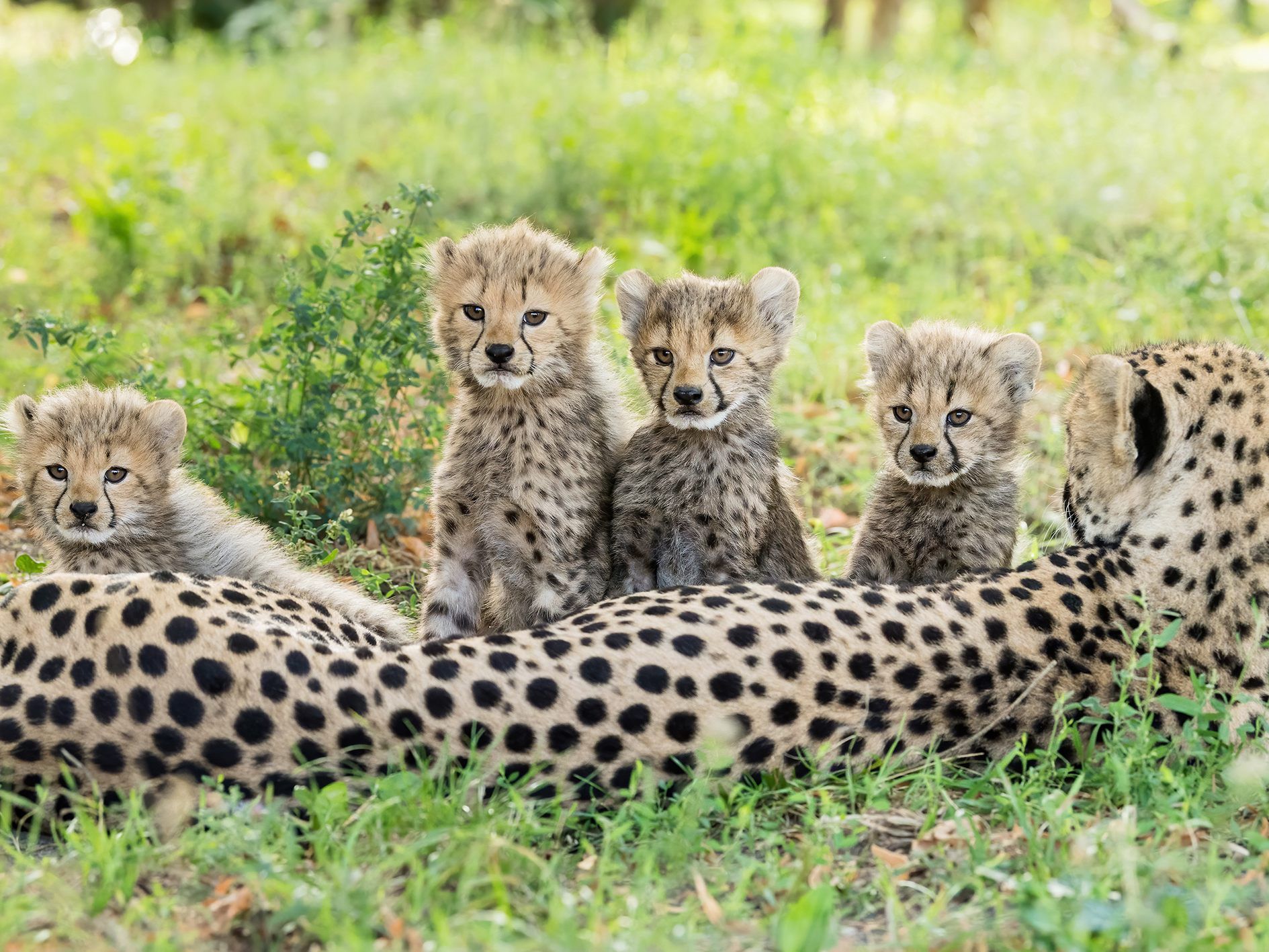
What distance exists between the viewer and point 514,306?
4.18m

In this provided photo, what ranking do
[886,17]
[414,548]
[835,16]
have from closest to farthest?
1. [414,548]
2. [886,17]
3. [835,16]

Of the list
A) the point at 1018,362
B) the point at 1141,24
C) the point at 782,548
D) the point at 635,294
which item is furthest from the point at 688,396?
the point at 1141,24

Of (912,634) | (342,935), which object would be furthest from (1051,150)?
A: (342,935)

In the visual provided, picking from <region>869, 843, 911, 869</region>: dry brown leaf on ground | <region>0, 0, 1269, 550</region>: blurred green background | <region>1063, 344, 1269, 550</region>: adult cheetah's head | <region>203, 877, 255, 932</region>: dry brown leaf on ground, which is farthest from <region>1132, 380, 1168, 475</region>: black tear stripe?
<region>203, 877, 255, 932</region>: dry brown leaf on ground

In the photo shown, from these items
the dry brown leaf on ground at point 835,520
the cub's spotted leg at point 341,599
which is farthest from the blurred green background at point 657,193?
the cub's spotted leg at point 341,599

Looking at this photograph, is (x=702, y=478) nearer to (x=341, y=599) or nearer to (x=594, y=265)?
(x=594, y=265)

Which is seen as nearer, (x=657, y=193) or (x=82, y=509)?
(x=82, y=509)

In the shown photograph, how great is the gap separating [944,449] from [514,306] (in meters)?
1.36

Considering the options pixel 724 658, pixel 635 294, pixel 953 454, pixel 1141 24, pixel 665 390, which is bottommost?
pixel 724 658

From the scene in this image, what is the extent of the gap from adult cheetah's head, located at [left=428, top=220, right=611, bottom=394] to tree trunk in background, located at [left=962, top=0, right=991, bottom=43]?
11.4 m

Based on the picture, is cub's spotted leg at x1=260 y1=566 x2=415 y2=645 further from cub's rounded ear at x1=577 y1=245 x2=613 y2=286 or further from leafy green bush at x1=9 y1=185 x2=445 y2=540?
cub's rounded ear at x1=577 y1=245 x2=613 y2=286

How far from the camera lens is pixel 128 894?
2.84 meters

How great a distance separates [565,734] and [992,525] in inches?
73.4

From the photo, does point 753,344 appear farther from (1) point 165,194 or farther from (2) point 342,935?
(1) point 165,194
